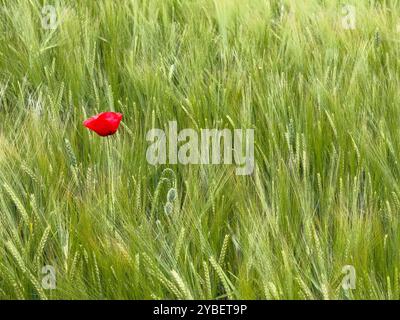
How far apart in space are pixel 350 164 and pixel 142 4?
741mm

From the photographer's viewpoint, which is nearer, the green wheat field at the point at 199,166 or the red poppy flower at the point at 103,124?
the green wheat field at the point at 199,166

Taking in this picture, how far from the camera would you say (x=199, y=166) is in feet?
3.96

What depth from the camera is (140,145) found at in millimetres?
1261

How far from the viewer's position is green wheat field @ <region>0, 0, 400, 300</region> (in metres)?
1.04

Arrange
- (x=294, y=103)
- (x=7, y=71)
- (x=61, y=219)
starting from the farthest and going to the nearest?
(x=7, y=71) → (x=294, y=103) → (x=61, y=219)

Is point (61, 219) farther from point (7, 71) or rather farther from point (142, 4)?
point (142, 4)

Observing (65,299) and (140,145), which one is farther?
(140,145)

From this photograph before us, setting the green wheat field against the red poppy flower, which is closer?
the green wheat field

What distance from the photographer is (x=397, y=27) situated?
1751mm

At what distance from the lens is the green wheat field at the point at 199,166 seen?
104 cm

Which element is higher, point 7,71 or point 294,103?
point 7,71
